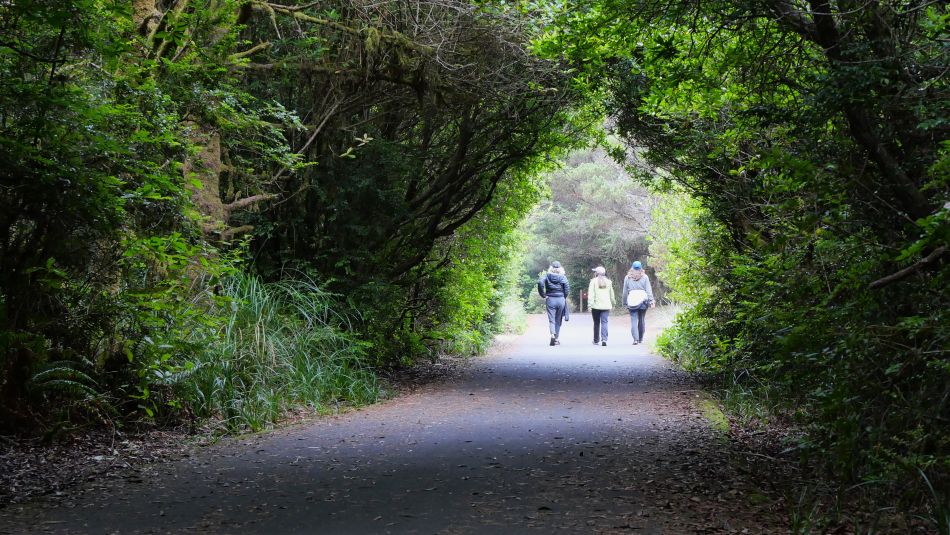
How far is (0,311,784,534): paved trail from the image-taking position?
4.94 metres

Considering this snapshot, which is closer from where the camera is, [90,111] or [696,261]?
[90,111]

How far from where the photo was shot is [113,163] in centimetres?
660

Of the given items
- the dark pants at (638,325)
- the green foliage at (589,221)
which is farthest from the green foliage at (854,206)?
the green foliage at (589,221)

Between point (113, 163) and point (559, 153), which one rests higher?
point (559, 153)

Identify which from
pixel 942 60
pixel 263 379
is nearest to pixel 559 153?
pixel 263 379

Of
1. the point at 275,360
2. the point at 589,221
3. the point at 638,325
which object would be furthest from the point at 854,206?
the point at 589,221

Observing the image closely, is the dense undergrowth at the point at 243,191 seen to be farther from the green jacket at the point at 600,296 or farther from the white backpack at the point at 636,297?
the white backpack at the point at 636,297

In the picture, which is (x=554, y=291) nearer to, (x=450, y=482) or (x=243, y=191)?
(x=243, y=191)

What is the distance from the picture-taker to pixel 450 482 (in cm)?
607

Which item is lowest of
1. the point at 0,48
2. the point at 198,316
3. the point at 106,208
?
the point at 198,316

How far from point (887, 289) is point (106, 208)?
552 centimetres

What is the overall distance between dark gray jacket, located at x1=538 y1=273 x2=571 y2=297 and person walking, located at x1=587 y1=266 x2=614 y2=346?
69 cm

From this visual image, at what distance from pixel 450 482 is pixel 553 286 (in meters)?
15.4

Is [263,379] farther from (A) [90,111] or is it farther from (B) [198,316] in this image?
(A) [90,111]
